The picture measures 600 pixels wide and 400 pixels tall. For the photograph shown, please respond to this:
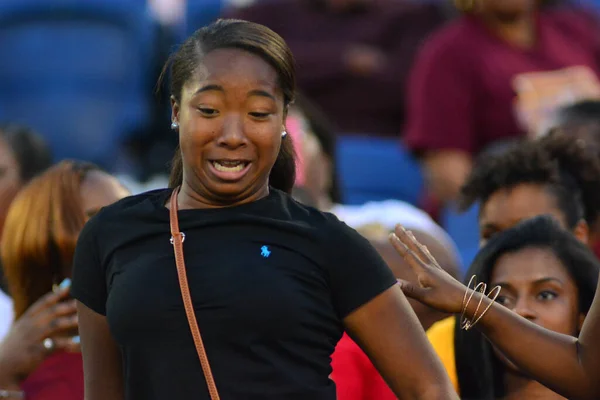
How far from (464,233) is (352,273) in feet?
10.2

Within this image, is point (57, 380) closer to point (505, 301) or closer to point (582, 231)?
point (505, 301)

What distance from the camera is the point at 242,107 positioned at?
8.39ft

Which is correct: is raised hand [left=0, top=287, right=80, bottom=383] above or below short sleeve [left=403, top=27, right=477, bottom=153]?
below

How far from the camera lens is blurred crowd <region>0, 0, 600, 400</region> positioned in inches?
135

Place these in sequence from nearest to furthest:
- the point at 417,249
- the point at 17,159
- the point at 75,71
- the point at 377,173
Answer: the point at 417,249
the point at 17,159
the point at 377,173
the point at 75,71

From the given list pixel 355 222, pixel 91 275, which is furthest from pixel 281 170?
pixel 355 222

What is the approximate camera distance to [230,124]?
255 centimetres

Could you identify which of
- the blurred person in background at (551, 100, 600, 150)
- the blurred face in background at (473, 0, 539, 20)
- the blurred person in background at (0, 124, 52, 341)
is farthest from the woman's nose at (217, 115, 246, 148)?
the blurred face in background at (473, 0, 539, 20)

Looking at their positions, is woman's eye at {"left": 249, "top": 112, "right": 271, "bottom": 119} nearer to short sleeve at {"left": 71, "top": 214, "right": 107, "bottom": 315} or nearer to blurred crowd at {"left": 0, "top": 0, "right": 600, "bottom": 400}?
short sleeve at {"left": 71, "top": 214, "right": 107, "bottom": 315}

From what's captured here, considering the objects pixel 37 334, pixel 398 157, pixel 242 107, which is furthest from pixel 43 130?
pixel 242 107

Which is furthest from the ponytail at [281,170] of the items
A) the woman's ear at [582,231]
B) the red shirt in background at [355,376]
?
the woman's ear at [582,231]

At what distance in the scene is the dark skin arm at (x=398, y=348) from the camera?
8.23ft

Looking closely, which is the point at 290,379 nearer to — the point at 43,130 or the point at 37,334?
the point at 37,334

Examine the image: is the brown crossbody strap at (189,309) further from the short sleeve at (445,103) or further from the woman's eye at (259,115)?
the short sleeve at (445,103)
